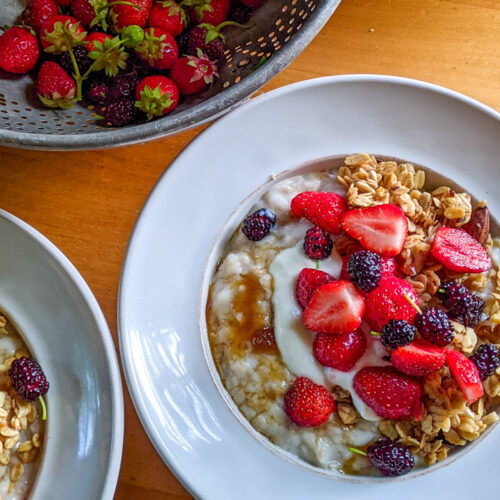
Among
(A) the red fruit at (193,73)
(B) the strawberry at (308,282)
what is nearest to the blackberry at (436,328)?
(B) the strawberry at (308,282)

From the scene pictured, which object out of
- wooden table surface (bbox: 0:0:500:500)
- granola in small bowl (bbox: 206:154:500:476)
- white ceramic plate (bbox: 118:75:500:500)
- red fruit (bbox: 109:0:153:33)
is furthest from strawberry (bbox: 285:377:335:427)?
red fruit (bbox: 109:0:153:33)

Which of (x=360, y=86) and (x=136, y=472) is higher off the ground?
(x=360, y=86)

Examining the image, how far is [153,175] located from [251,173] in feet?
0.82

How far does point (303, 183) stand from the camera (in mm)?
1355

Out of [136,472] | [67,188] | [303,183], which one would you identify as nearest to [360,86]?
[303,183]

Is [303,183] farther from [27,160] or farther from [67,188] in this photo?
[27,160]

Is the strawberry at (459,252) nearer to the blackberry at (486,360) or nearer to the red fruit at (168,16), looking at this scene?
the blackberry at (486,360)

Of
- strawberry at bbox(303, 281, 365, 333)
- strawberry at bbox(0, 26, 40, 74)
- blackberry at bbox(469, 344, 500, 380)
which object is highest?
strawberry at bbox(0, 26, 40, 74)

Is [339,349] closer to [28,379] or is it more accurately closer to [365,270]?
[365,270]

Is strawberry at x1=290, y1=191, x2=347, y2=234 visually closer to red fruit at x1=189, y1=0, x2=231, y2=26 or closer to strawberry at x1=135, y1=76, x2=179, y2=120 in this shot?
strawberry at x1=135, y1=76, x2=179, y2=120

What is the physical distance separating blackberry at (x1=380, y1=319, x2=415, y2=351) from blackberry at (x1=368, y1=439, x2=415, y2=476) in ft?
0.70

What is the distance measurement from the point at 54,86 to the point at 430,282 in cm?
91

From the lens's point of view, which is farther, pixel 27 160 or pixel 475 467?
pixel 27 160

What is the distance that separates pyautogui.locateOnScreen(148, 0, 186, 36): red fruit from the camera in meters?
1.32
